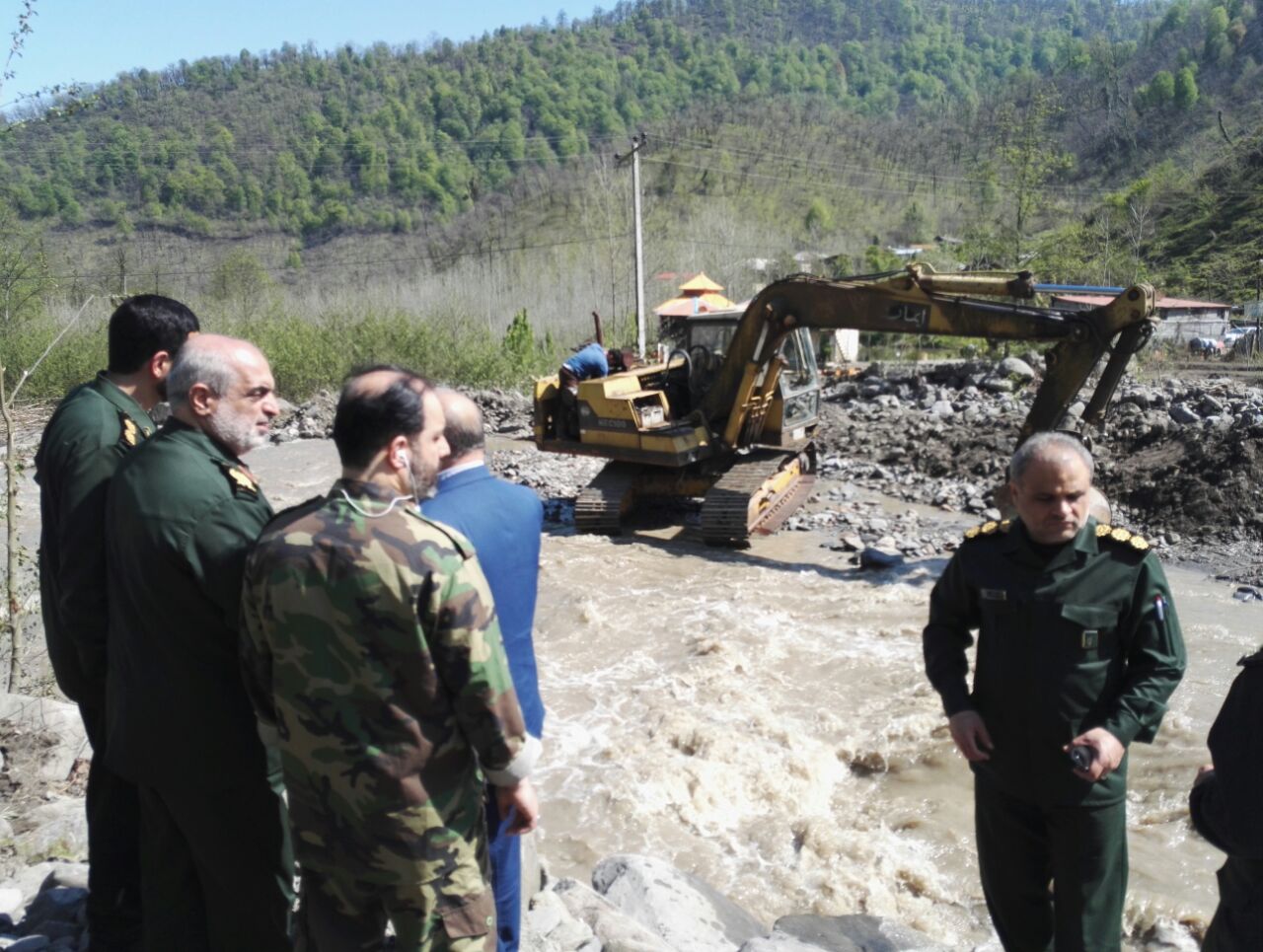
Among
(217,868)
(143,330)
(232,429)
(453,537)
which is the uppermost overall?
(143,330)

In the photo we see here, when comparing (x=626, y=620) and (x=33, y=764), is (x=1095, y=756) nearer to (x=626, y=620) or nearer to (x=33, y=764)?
(x=33, y=764)

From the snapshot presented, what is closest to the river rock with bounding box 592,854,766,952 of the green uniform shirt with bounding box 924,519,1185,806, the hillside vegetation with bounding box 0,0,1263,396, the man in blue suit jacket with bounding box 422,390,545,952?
the man in blue suit jacket with bounding box 422,390,545,952

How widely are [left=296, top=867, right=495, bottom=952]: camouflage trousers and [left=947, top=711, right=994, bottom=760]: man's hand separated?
1420 mm

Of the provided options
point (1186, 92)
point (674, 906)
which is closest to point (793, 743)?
point (674, 906)

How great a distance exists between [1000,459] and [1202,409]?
3.04m

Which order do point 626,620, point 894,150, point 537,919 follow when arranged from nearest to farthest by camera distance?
1. point 537,919
2. point 626,620
3. point 894,150

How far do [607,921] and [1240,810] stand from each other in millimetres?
2158

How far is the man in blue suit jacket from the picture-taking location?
2.76 metres

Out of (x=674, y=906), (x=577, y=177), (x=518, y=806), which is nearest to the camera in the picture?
(x=518, y=806)

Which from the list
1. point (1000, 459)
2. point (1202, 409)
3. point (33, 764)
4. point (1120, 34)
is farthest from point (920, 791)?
point (1120, 34)

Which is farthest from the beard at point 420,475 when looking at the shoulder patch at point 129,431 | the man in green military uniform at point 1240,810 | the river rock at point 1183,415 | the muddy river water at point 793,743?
the river rock at point 1183,415

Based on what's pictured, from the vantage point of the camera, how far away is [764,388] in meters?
11.4

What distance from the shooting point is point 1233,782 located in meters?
2.13

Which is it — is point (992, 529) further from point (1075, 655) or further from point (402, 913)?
point (402, 913)
